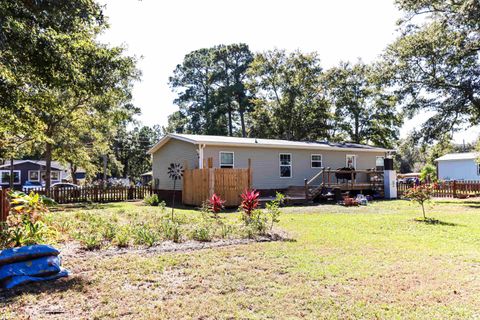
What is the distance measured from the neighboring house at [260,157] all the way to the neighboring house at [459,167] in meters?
17.8

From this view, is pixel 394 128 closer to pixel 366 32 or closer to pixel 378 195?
pixel 378 195

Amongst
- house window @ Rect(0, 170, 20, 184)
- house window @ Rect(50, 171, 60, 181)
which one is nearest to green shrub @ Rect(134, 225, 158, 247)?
house window @ Rect(0, 170, 20, 184)

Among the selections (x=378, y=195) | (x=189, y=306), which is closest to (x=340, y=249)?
(x=189, y=306)

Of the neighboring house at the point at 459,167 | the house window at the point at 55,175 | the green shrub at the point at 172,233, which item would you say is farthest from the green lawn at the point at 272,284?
the house window at the point at 55,175

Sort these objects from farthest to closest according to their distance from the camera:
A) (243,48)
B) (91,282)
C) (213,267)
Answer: (243,48), (213,267), (91,282)

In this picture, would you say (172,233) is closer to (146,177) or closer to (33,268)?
(33,268)

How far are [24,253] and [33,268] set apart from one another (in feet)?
0.79

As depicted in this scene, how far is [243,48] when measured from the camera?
4716 centimetres

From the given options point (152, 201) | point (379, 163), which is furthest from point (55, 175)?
point (379, 163)

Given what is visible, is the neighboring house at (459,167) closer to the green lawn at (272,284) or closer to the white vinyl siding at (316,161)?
the white vinyl siding at (316,161)

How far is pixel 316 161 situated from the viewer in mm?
22734

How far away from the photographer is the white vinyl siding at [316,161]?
886 inches

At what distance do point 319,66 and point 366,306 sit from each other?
1437 inches

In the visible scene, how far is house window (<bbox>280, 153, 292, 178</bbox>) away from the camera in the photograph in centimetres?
2122
